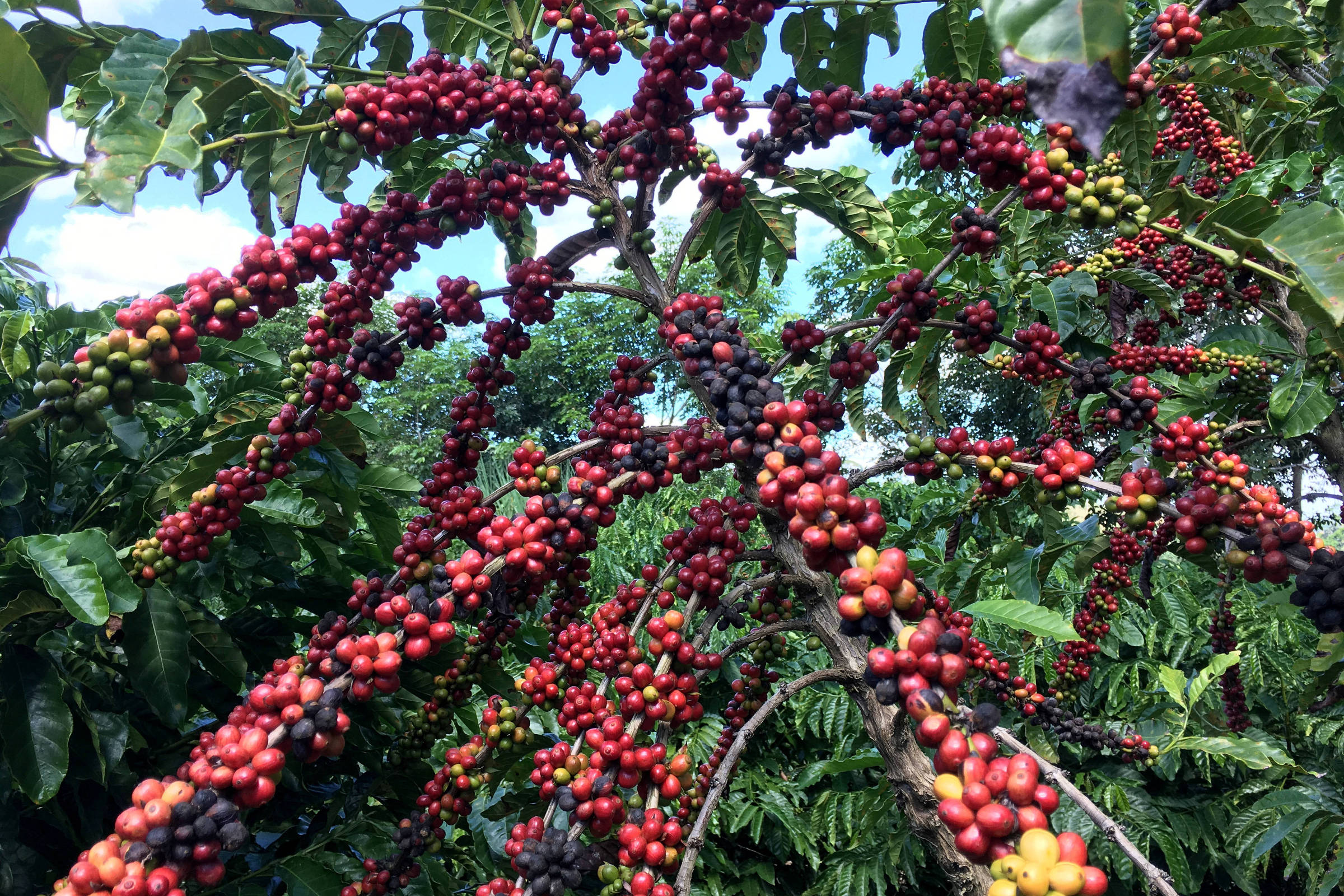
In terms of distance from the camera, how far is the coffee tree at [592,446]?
90cm

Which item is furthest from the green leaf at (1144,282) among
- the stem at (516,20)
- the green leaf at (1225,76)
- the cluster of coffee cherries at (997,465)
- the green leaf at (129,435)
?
the green leaf at (129,435)

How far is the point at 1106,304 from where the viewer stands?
3729mm

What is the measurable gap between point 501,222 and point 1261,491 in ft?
6.11

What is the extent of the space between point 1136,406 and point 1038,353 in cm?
22

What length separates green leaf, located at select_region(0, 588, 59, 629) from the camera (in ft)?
4.41

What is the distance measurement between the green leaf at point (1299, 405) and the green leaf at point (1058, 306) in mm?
599

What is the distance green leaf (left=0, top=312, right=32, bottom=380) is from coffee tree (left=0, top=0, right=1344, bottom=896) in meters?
0.01

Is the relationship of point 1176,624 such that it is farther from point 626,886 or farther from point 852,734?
point 626,886

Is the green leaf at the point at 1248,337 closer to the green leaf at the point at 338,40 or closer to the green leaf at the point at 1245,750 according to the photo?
the green leaf at the point at 1245,750

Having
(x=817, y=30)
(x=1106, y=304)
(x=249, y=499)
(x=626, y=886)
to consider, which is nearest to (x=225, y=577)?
(x=249, y=499)

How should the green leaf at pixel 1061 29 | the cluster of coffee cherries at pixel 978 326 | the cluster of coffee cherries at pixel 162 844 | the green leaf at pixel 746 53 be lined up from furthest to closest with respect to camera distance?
1. the green leaf at pixel 746 53
2. the cluster of coffee cherries at pixel 978 326
3. the cluster of coffee cherries at pixel 162 844
4. the green leaf at pixel 1061 29

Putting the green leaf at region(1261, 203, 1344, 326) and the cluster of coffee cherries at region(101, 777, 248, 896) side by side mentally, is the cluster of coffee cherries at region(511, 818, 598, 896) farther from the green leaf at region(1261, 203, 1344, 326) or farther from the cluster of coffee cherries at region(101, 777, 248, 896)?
the green leaf at region(1261, 203, 1344, 326)

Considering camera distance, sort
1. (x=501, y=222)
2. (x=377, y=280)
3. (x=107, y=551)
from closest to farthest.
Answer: (x=377, y=280) → (x=107, y=551) → (x=501, y=222)

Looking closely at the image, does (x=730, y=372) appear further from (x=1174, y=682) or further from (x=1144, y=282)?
(x=1174, y=682)
